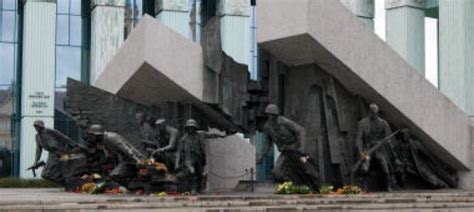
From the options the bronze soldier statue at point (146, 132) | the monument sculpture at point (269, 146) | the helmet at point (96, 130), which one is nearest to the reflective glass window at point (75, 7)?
the monument sculpture at point (269, 146)

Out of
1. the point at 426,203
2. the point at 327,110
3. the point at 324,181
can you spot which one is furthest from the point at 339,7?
the point at 426,203

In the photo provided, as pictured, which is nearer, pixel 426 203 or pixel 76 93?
pixel 426 203

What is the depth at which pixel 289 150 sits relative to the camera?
15164 mm

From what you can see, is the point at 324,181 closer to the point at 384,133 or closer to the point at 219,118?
the point at 384,133

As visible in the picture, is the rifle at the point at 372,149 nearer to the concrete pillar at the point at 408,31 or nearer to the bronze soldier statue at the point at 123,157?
the bronze soldier statue at the point at 123,157

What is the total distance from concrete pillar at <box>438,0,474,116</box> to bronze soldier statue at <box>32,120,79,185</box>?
67.2 feet

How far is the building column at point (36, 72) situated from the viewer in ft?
111

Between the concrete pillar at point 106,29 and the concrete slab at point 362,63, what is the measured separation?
66.1 ft

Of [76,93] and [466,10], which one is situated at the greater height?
[466,10]

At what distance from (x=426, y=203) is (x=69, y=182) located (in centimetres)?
808

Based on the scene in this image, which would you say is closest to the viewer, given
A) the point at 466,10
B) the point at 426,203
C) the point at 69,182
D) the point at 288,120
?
the point at 426,203

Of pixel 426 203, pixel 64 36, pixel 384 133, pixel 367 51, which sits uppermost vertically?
pixel 64 36

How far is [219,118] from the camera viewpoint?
17.9 meters

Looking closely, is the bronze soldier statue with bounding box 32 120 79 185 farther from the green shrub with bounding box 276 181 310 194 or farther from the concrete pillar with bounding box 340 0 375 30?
the concrete pillar with bounding box 340 0 375 30
